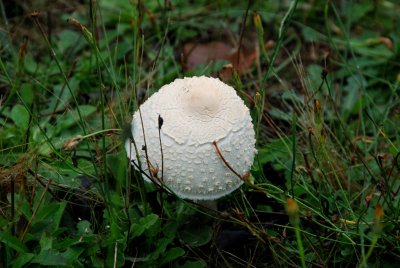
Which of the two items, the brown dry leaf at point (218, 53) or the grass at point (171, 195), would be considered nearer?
the grass at point (171, 195)

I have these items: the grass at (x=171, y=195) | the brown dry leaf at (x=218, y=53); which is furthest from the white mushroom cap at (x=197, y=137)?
the brown dry leaf at (x=218, y=53)

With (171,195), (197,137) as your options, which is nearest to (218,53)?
(171,195)

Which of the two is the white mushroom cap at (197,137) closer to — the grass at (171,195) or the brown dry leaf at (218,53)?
the grass at (171,195)

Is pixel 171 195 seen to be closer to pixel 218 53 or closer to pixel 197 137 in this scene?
pixel 197 137

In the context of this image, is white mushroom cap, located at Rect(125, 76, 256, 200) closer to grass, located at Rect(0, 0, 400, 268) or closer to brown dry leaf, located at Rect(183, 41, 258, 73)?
grass, located at Rect(0, 0, 400, 268)

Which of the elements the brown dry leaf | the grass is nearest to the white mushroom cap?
the grass

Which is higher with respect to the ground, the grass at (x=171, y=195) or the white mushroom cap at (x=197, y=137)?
the white mushroom cap at (x=197, y=137)
